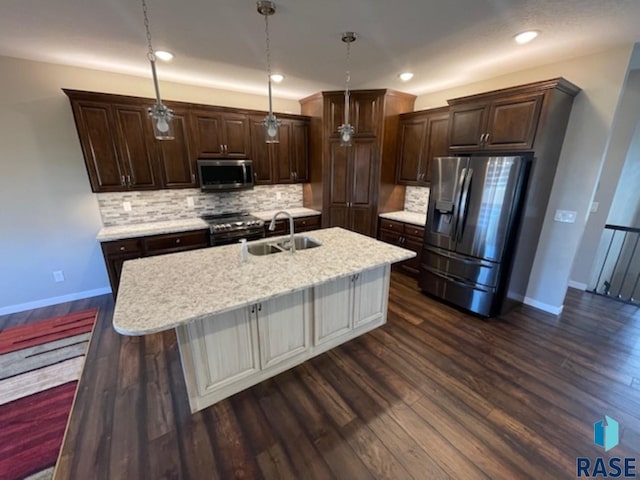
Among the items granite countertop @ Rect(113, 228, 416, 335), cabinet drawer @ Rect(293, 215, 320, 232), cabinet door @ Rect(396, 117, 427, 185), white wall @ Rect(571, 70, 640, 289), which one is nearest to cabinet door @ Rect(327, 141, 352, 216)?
cabinet drawer @ Rect(293, 215, 320, 232)

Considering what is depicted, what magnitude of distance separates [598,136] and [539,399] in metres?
2.59

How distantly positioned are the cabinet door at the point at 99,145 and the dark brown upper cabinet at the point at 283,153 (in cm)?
168

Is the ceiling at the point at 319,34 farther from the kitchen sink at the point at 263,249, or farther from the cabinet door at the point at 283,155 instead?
the kitchen sink at the point at 263,249

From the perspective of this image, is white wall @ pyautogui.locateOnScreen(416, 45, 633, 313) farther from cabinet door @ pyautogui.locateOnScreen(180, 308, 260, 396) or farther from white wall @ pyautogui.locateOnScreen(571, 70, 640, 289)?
cabinet door @ pyautogui.locateOnScreen(180, 308, 260, 396)

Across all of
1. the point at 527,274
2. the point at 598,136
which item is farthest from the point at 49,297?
the point at 598,136

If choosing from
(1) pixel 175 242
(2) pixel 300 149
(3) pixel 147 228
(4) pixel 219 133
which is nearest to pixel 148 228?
(3) pixel 147 228

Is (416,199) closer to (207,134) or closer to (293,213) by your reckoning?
(293,213)

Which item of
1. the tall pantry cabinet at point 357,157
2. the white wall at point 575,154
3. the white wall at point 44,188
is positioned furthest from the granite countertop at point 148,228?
the white wall at point 575,154

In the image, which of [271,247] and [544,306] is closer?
[271,247]

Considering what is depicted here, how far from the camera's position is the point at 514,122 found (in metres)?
2.67

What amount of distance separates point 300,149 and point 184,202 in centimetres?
199

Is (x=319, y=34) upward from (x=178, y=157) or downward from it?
upward

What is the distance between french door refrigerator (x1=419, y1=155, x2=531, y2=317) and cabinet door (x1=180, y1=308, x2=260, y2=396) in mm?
2455

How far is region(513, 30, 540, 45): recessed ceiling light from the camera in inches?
85.3
